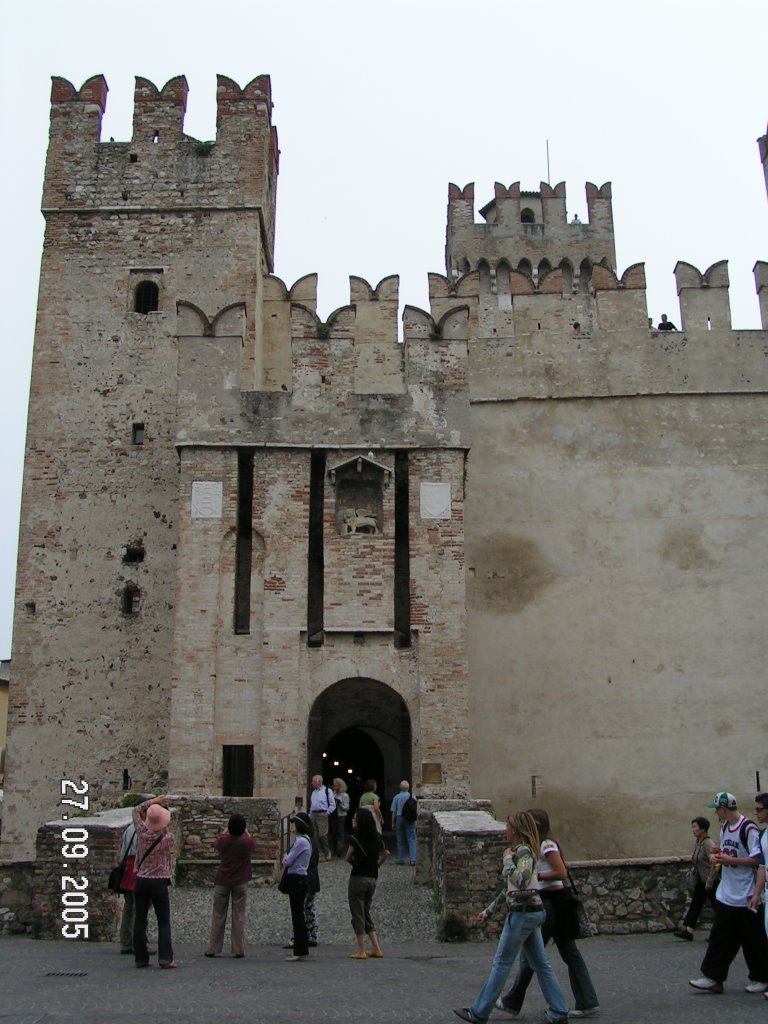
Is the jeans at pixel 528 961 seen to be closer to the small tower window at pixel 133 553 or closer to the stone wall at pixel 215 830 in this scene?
the stone wall at pixel 215 830

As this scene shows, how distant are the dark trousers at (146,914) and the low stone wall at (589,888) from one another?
2.92m

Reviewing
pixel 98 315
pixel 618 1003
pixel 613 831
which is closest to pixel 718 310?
pixel 613 831

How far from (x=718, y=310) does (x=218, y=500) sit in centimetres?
1114

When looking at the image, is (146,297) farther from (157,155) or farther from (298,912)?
(298,912)

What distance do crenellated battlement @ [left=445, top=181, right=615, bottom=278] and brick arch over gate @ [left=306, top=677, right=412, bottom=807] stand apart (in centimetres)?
1728

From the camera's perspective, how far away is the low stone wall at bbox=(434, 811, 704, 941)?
10117 mm

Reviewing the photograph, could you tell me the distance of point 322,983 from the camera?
26.5ft

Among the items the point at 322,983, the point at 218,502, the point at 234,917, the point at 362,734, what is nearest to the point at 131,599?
the point at 218,502

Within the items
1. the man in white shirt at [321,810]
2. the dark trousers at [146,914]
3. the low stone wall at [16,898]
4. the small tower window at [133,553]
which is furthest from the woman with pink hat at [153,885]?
the small tower window at [133,553]

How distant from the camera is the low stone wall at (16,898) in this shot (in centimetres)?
1025

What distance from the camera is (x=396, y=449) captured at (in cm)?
1814

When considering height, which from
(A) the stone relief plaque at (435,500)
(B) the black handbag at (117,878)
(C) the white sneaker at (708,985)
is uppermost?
(A) the stone relief plaque at (435,500)

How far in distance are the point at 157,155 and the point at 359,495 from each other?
946cm

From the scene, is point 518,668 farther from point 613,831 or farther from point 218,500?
point 218,500
